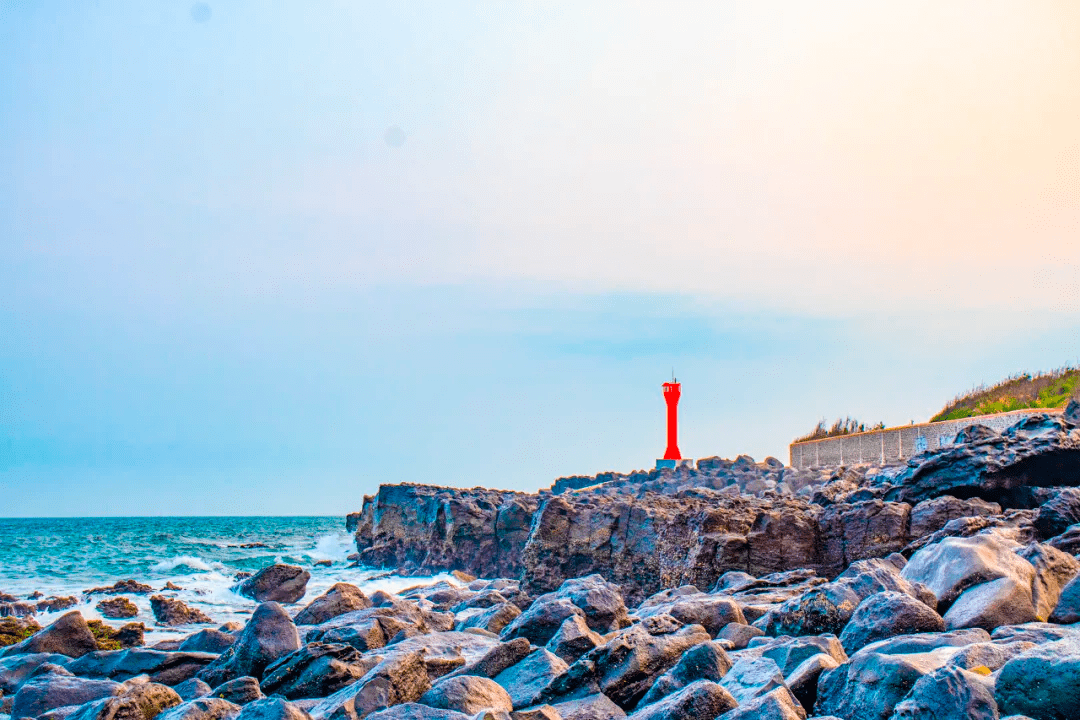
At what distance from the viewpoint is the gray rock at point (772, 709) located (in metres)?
4.41

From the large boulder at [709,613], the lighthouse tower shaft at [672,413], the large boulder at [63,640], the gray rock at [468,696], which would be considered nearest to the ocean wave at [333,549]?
the lighthouse tower shaft at [672,413]

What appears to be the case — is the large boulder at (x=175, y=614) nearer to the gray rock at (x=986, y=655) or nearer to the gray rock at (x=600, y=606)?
the gray rock at (x=600, y=606)

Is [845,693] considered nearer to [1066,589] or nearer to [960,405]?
[1066,589]

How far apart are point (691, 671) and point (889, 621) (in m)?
1.34

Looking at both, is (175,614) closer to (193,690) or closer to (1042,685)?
(193,690)

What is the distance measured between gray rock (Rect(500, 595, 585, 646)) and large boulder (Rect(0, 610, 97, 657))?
651 centimetres

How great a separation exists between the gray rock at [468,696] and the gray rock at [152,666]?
458 cm

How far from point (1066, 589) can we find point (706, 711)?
290 cm

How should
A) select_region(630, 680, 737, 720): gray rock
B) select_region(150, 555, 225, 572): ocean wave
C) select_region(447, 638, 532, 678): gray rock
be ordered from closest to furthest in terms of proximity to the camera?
select_region(630, 680, 737, 720): gray rock → select_region(447, 638, 532, 678): gray rock → select_region(150, 555, 225, 572): ocean wave

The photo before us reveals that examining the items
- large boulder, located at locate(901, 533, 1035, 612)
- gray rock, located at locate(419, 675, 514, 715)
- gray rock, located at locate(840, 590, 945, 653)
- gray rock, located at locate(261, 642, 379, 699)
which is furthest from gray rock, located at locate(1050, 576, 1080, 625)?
gray rock, located at locate(261, 642, 379, 699)

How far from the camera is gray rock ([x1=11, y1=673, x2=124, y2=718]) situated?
27.1ft

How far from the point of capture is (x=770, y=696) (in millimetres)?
4547

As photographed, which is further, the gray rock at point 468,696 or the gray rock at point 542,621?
the gray rock at point 542,621

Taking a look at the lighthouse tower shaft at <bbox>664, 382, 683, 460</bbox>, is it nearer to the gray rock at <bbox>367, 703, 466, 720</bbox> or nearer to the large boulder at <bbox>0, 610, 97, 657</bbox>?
the large boulder at <bbox>0, 610, 97, 657</bbox>
